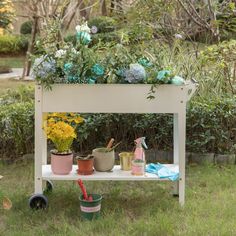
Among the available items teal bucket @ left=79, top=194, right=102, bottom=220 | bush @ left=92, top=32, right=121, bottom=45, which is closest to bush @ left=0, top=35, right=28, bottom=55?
bush @ left=92, top=32, right=121, bottom=45

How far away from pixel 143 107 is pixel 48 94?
0.64 metres

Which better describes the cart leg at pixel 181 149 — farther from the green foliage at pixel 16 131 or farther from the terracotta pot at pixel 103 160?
the green foliage at pixel 16 131

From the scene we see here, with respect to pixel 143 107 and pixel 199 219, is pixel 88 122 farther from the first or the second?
pixel 199 219

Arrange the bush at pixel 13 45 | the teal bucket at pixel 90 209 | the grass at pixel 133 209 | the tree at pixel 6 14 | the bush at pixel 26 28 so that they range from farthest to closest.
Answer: the bush at pixel 26 28 → the bush at pixel 13 45 → the tree at pixel 6 14 → the teal bucket at pixel 90 209 → the grass at pixel 133 209

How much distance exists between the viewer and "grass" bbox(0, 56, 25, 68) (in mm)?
15347

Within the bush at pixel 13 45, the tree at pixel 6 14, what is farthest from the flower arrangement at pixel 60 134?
the bush at pixel 13 45

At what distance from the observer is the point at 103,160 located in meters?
3.55

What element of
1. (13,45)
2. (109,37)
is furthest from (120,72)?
(13,45)

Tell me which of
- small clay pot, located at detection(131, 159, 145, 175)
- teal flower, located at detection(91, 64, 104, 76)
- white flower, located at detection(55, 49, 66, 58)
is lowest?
small clay pot, located at detection(131, 159, 145, 175)

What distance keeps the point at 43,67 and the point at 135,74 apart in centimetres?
61

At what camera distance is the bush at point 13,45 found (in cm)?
Result: 1753

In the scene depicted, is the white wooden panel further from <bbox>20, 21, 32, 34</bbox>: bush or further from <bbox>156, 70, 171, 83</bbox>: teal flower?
<bbox>20, 21, 32, 34</bbox>: bush

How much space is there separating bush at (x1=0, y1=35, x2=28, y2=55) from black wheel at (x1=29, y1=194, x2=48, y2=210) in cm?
1470

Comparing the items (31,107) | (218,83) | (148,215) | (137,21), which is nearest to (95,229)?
(148,215)
